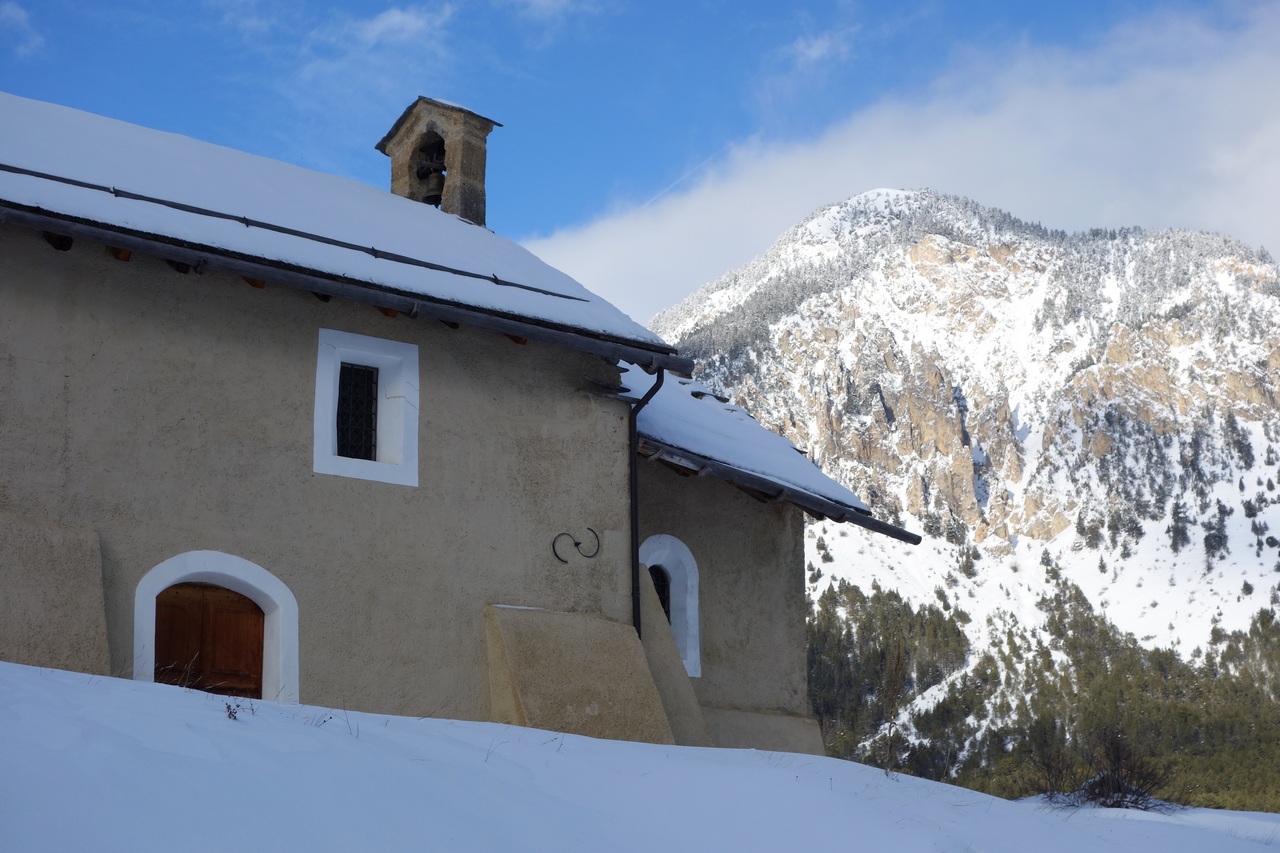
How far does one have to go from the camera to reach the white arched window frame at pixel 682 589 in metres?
13.5

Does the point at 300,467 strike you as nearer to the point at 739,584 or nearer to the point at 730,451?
the point at 730,451

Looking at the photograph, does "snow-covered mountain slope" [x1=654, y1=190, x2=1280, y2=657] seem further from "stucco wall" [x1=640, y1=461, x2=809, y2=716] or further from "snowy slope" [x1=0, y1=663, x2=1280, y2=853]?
"snowy slope" [x1=0, y1=663, x2=1280, y2=853]

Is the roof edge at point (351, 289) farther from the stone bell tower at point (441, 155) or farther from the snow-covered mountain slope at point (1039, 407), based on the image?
the snow-covered mountain slope at point (1039, 407)

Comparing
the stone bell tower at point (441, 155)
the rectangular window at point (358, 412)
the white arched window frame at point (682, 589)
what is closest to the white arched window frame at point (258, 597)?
the rectangular window at point (358, 412)

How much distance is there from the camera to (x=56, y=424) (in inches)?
351

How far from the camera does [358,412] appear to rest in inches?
419

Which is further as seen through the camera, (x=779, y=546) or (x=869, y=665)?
(x=869, y=665)

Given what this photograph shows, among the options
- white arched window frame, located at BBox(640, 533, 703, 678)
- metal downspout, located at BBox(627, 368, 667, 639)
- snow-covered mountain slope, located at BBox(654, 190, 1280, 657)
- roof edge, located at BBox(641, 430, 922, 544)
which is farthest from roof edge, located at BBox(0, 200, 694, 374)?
snow-covered mountain slope, located at BBox(654, 190, 1280, 657)

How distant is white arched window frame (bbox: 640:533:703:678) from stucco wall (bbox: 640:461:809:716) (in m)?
0.08

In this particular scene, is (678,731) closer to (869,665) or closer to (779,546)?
(779,546)

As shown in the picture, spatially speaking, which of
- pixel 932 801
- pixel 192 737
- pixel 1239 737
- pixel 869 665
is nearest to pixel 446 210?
pixel 932 801

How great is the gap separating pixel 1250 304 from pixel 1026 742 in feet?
173

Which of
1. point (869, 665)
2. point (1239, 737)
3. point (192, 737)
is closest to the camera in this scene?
point (192, 737)

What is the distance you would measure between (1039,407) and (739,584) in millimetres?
90350
